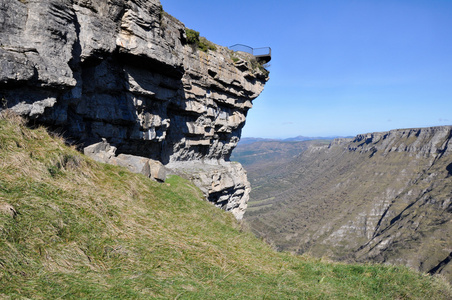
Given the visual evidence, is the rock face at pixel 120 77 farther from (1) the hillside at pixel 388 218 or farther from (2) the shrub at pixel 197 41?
(1) the hillside at pixel 388 218

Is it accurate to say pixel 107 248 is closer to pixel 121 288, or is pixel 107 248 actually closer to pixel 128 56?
pixel 121 288

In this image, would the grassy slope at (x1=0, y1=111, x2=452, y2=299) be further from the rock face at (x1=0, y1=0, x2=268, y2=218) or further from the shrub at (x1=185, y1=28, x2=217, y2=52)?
the shrub at (x1=185, y1=28, x2=217, y2=52)

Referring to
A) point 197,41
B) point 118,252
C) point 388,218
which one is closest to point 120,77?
point 197,41

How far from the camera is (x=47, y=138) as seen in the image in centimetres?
967

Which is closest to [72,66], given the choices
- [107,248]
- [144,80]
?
[144,80]

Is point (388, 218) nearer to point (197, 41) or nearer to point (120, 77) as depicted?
point (197, 41)

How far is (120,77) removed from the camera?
17234 mm

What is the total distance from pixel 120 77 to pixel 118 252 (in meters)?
14.4

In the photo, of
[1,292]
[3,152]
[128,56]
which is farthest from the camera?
[128,56]

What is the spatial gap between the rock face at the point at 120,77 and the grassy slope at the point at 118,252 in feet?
7.53

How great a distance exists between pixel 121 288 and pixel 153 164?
40.6 ft

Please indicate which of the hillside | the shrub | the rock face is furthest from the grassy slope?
the hillside

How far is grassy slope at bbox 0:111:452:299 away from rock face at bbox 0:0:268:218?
229 cm

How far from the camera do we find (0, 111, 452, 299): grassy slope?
477cm
